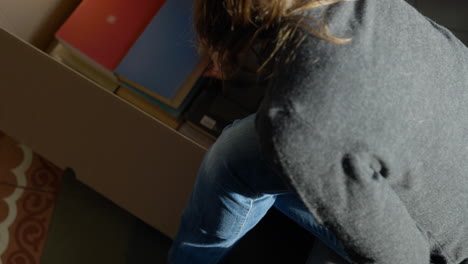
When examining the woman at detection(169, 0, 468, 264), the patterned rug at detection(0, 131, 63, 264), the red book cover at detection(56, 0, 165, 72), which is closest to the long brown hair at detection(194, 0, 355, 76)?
the woman at detection(169, 0, 468, 264)

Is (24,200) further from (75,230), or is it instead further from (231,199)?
(231,199)

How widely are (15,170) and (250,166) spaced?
0.82 meters

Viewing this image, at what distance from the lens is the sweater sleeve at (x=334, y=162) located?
34cm

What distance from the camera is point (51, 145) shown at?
0.91 m

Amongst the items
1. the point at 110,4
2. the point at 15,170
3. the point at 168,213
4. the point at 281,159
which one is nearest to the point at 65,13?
the point at 110,4

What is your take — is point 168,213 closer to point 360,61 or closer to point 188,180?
point 188,180

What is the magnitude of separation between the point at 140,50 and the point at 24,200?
50 centimetres

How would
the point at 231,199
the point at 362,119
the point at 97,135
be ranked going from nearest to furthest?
the point at 362,119 < the point at 231,199 < the point at 97,135

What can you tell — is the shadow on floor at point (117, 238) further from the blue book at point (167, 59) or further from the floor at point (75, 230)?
the blue book at point (167, 59)

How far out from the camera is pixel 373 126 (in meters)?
Answer: 0.35

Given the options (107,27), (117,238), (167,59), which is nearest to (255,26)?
(167,59)

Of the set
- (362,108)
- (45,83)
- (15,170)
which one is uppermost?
(362,108)

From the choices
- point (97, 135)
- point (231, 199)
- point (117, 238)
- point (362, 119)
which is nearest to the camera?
point (362, 119)

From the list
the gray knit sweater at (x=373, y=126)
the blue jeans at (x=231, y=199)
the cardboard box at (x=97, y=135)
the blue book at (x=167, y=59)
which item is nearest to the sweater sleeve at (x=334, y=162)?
the gray knit sweater at (x=373, y=126)
